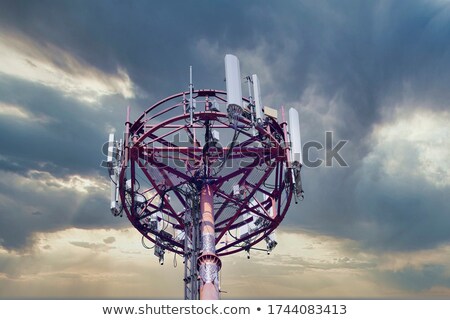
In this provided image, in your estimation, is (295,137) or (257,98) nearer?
(257,98)

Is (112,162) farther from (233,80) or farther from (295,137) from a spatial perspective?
(295,137)

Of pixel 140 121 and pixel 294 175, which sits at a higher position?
pixel 140 121

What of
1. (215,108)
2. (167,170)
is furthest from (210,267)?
(215,108)

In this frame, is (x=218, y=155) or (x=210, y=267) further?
(x=218, y=155)

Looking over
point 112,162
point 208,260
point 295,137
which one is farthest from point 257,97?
point 208,260

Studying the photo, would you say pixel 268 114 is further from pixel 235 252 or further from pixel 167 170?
pixel 235 252
